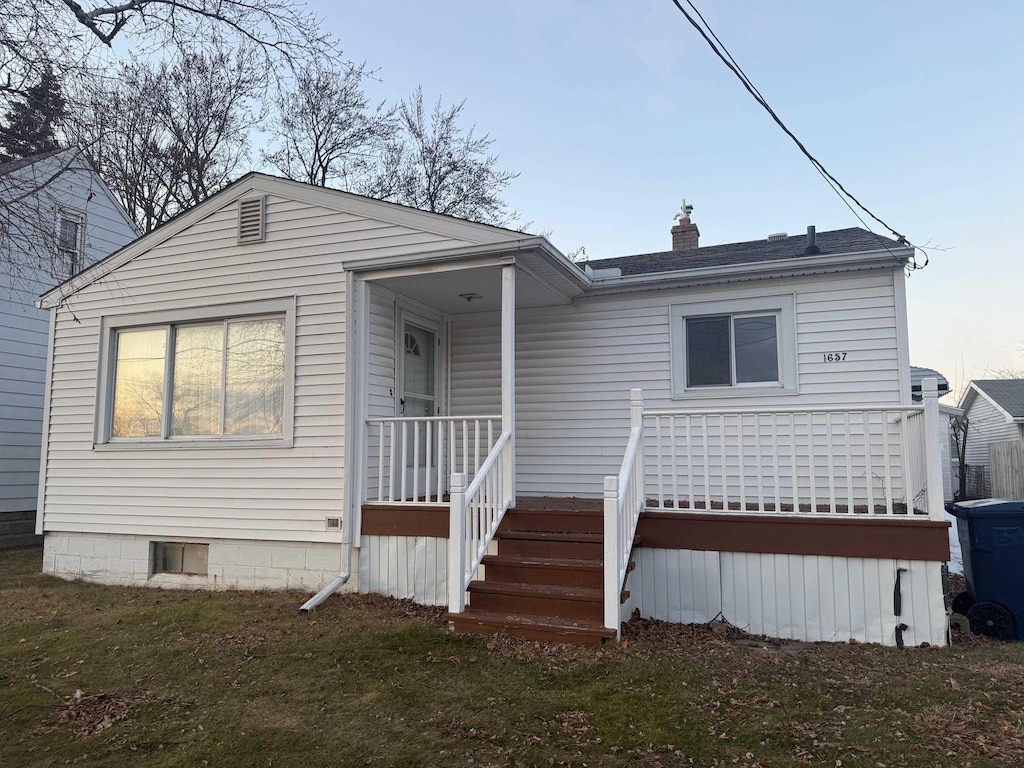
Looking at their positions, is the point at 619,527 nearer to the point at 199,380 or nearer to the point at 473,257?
the point at 473,257

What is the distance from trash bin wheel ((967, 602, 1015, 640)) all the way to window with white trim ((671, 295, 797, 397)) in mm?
2386

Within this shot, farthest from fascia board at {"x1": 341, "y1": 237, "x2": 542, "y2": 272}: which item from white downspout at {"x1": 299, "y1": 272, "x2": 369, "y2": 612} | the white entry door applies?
the white entry door

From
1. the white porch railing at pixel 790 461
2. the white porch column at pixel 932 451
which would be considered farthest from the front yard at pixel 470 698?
the white porch railing at pixel 790 461

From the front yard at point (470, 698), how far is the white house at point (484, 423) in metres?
0.55

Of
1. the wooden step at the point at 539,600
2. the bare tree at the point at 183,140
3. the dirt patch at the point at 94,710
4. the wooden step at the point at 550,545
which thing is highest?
the bare tree at the point at 183,140

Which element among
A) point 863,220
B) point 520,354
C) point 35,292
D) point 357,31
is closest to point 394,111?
point 35,292

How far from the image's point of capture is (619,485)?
15.1 feet

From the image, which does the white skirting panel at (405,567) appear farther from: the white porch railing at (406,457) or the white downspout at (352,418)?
the white porch railing at (406,457)

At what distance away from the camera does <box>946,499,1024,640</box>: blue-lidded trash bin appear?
5062 mm

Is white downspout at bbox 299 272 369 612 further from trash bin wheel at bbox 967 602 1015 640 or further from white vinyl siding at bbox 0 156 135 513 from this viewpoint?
white vinyl siding at bbox 0 156 135 513

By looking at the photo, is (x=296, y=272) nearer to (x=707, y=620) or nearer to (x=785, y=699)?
(x=707, y=620)

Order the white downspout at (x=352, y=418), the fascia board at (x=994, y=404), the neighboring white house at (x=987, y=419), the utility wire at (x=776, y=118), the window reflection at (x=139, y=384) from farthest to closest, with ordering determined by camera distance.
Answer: the fascia board at (x=994, y=404), the neighboring white house at (x=987, y=419), the window reflection at (x=139, y=384), the white downspout at (x=352, y=418), the utility wire at (x=776, y=118)

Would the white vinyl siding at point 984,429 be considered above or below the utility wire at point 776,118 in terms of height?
below

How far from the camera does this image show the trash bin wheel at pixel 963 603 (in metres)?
5.47
